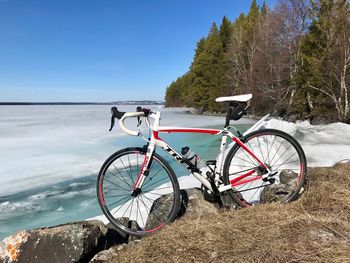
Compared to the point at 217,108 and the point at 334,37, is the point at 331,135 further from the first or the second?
the point at 217,108

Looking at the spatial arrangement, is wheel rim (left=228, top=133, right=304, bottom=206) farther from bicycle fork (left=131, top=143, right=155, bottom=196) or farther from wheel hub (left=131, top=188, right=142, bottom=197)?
wheel hub (left=131, top=188, right=142, bottom=197)

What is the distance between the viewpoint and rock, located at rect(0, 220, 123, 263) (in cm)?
242

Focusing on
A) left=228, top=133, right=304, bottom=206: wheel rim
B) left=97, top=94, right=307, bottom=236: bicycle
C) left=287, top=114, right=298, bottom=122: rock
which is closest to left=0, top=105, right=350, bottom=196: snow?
left=228, top=133, right=304, bottom=206: wheel rim

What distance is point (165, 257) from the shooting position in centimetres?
199

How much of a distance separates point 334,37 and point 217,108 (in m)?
19.6

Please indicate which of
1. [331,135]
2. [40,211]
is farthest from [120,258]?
[331,135]

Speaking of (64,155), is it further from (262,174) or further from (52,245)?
(262,174)

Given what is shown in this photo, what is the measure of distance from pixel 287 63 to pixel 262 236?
22.4 meters

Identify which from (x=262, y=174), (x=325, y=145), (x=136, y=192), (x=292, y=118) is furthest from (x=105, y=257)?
(x=292, y=118)

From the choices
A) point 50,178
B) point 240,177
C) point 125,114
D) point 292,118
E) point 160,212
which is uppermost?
point 125,114

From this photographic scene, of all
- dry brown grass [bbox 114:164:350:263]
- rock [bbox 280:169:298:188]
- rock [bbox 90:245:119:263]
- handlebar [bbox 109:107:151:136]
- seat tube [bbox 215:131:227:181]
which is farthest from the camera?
rock [bbox 280:169:298:188]

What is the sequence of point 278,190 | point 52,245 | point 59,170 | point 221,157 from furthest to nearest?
point 59,170 → point 278,190 → point 221,157 → point 52,245

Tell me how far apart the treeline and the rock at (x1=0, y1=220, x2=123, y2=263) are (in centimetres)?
1498

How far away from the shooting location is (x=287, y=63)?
22.0 metres
